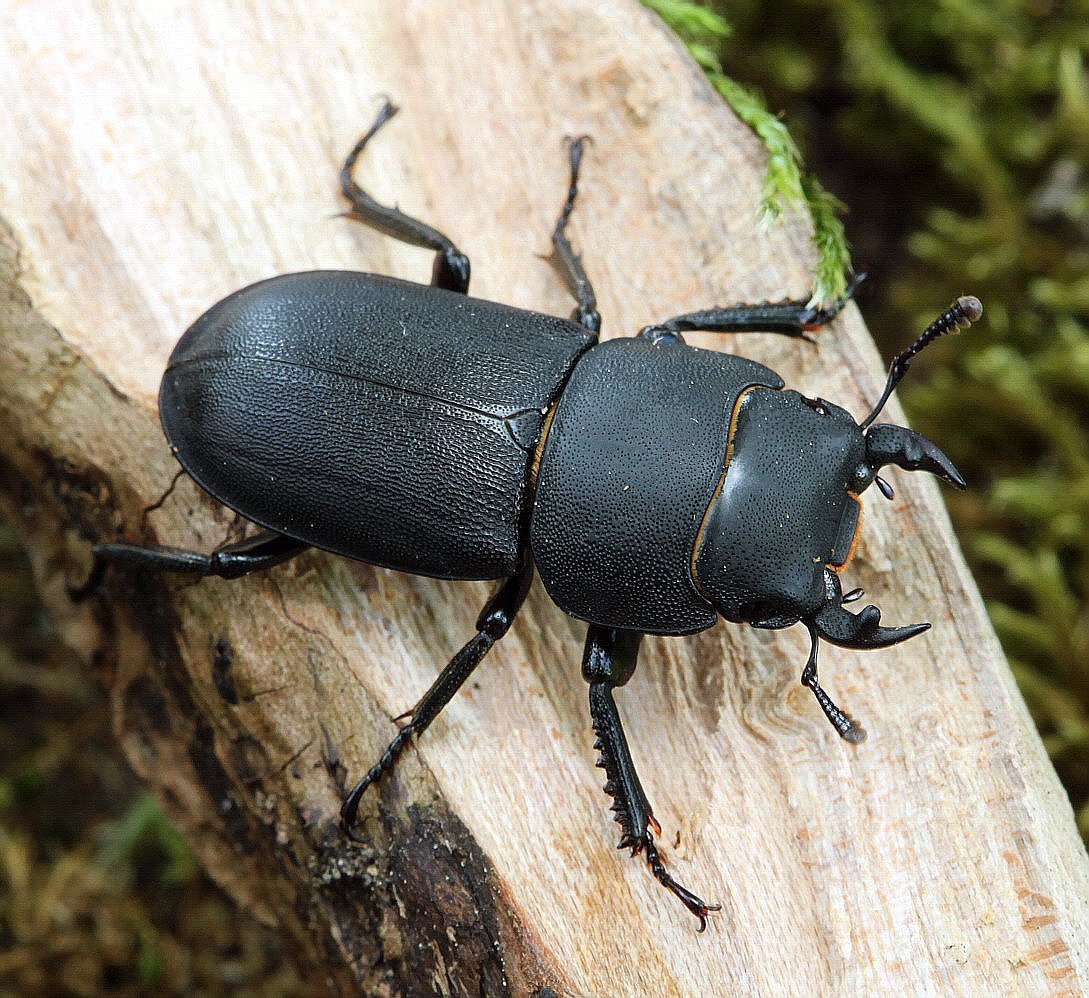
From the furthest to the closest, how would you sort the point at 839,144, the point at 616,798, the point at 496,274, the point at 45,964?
the point at 839,144 < the point at 45,964 < the point at 496,274 < the point at 616,798

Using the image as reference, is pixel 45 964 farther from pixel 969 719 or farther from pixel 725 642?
pixel 969 719

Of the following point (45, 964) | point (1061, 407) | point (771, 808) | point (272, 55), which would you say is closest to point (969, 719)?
point (771, 808)

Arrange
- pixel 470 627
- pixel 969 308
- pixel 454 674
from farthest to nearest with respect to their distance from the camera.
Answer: pixel 470 627
pixel 454 674
pixel 969 308

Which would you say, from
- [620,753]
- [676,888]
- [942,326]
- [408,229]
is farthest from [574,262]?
[676,888]

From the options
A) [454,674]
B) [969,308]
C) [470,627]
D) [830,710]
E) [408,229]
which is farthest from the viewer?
[408,229]

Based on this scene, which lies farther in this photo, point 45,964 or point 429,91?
point 45,964

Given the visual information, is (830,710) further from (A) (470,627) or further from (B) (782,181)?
(B) (782,181)

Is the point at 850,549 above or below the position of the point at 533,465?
below
